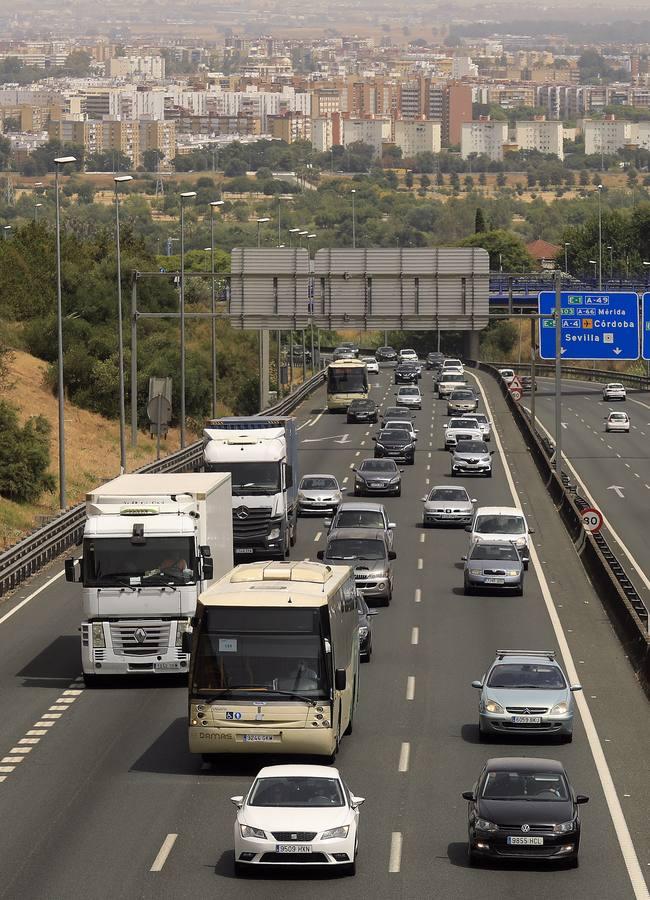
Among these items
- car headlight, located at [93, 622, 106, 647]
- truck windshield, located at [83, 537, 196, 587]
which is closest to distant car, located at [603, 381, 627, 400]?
truck windshield, located at [83, 537, 196, 587]

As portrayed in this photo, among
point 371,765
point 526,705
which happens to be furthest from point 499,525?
point 371,765

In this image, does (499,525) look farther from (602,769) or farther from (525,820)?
(525,820)

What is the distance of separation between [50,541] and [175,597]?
17.4 meters

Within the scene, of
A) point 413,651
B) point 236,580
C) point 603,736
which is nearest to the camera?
point 236,580

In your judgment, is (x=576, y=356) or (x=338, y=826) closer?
(x=338, y=826)

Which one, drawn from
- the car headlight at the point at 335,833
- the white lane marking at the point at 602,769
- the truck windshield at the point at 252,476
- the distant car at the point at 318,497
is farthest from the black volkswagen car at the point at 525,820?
the distant car at the point at 318,497

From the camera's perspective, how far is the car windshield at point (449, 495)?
55406 mm

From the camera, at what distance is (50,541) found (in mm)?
47500

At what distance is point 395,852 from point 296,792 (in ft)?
5.79

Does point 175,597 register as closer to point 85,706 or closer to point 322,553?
→ point 85,706

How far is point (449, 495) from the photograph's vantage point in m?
55.7

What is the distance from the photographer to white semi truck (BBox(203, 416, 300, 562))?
45.6 meters

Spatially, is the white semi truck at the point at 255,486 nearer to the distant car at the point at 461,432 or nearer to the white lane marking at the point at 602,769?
the white lane marking at the point at 602,769

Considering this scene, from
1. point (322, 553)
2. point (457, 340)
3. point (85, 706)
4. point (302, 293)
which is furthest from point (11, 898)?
point (457, 340)
